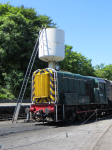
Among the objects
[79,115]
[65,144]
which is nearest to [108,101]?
[79,115]

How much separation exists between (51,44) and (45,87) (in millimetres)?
4692

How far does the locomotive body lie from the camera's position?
12.2 metres

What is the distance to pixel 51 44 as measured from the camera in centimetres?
1583

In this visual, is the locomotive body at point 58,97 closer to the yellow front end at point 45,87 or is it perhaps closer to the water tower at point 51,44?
the yellow front end at point 45,87

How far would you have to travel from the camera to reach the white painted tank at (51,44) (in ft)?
51.8

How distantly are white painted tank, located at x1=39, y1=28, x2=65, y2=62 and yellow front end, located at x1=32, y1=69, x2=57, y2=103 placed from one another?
121 inches

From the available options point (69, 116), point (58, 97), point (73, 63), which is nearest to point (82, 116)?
point (69, 116)

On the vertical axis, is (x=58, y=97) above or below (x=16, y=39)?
below

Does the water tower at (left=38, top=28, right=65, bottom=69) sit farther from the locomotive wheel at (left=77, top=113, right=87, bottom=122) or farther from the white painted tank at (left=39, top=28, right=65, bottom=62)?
the locomotive wheel at (left=77, top=113, right=87, bottom=122)

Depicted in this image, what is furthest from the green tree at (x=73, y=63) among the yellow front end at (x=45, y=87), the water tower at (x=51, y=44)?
the yellow front end at (x=45, y=87)

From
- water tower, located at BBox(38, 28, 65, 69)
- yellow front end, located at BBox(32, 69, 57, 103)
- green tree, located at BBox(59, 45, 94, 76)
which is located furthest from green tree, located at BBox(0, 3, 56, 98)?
yellow front end, located at BBox(32, 69, 57, 103)

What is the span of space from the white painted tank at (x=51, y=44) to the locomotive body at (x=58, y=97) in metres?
2.83

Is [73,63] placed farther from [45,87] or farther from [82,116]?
[45,87]

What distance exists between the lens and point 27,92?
30375 mm
